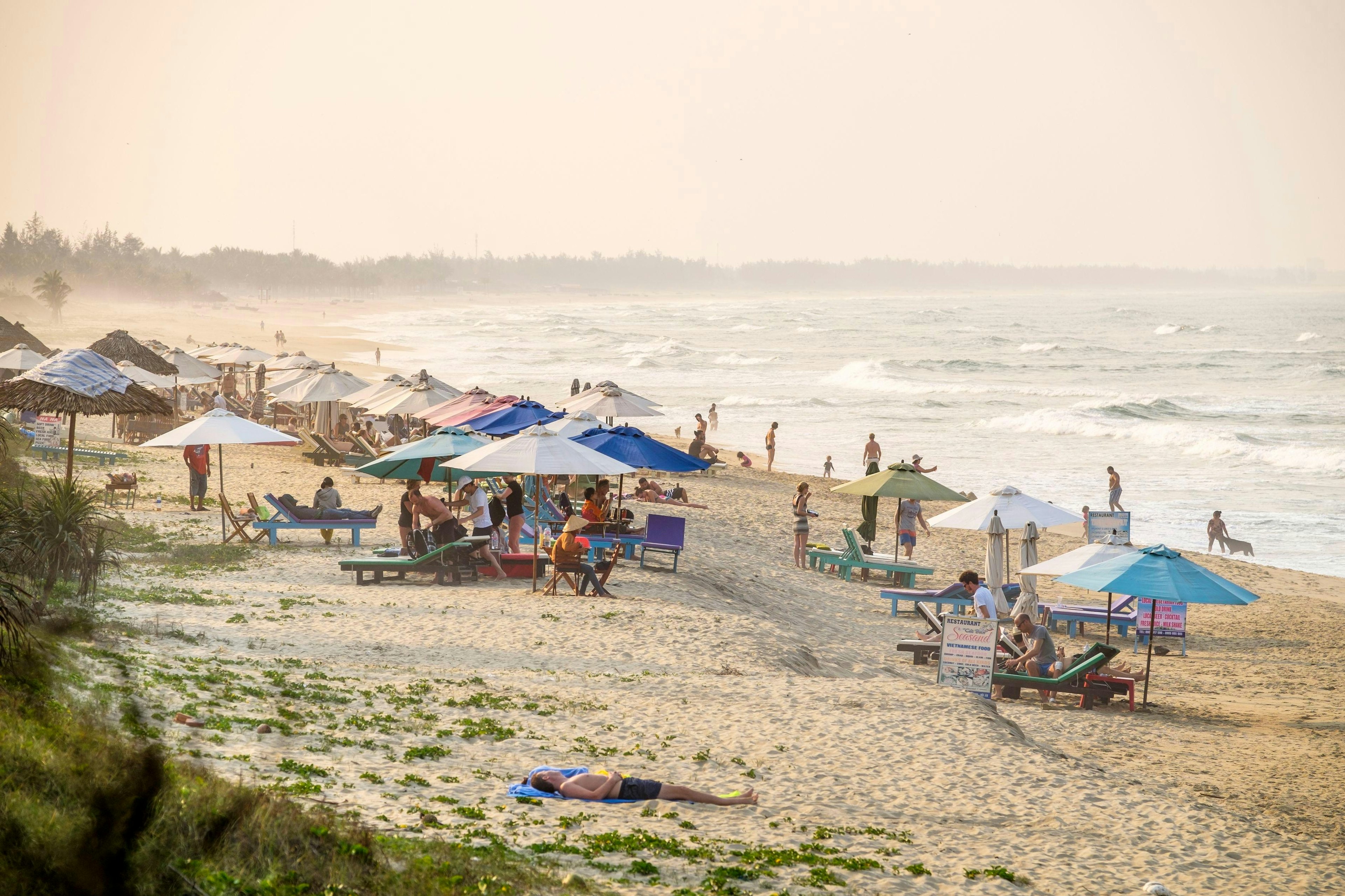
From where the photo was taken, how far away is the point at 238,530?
561 inches

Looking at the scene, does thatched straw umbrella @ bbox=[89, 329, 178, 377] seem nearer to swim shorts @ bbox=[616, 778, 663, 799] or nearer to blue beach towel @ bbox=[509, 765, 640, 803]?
blue beach towel @ bbox=[509, 765, 640, 803]

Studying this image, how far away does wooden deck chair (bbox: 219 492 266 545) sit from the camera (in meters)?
14.0

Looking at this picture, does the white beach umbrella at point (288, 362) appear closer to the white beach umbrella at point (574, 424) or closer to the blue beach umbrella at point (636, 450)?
the white beach umbrella at point (574, 424)

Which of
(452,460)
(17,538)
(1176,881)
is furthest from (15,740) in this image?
(452,460)

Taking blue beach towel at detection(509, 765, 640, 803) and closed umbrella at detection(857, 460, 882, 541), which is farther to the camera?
closed umbrella at detection(857, 460, 882, 541)

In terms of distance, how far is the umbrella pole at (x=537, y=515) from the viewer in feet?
42.4

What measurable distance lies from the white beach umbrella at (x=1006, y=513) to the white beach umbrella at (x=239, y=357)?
21.8 metres

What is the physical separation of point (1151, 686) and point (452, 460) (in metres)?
7.60

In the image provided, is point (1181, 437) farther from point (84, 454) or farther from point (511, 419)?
point (84, 454)

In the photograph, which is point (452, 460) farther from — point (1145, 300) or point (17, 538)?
point (1145, 300)

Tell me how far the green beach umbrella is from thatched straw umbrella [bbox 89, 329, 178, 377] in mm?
14639

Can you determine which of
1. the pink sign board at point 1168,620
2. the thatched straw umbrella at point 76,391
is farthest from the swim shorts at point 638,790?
the pink sign board at point 1168,620

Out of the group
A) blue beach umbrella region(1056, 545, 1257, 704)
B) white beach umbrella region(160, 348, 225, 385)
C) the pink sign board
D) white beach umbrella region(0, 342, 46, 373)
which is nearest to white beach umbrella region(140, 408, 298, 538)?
white beach umbrella region(0, 342, 46, 373)

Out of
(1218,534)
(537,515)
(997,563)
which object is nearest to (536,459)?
(537,515)
